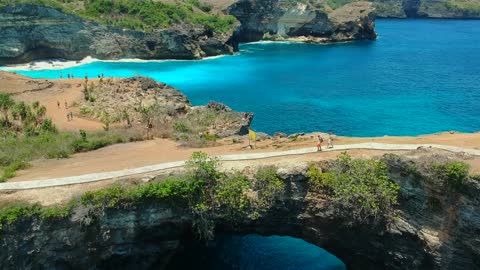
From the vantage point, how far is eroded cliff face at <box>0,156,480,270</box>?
85.6ft

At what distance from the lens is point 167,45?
A: 351 ft

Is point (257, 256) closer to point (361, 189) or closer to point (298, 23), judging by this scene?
point (361, 189)

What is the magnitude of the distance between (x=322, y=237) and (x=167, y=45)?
277 ft

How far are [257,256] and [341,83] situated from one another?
2104 inches

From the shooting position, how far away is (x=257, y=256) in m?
34.4

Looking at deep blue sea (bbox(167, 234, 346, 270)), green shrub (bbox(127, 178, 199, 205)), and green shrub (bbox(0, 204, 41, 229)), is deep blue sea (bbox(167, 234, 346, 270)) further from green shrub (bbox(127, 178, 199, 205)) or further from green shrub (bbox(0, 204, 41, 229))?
green shrub (bbox(0, 204, 41, 229))

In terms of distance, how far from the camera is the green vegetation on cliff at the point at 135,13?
106 m

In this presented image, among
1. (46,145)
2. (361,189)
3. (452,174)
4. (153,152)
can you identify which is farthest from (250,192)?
(46,145)

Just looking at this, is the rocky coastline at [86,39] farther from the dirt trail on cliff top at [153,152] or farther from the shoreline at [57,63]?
the dirt trail on cliff top at [153,152]

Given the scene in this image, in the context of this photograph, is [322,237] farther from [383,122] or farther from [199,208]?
[383,122]

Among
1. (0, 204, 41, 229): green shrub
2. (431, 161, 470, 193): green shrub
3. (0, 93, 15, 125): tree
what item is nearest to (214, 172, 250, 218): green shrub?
(0, 204, 41, 229): green shrub

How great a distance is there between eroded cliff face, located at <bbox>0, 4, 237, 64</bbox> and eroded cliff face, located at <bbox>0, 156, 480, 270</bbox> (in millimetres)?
81816

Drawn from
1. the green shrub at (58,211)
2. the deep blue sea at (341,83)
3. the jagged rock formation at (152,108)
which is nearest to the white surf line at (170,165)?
the green shrub at (58,211)

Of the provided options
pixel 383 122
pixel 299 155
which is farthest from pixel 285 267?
pixel 383 122
